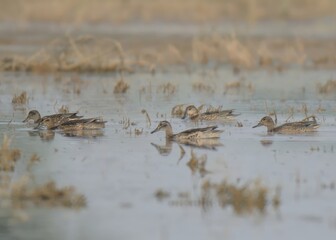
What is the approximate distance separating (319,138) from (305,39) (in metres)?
20.2

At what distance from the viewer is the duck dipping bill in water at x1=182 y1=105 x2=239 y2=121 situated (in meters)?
19.4

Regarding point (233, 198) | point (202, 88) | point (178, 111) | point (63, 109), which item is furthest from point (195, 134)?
point (202, 88)

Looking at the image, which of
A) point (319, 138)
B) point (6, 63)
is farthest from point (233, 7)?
point (319, 138)

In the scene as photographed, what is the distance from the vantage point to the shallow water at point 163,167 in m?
11.5

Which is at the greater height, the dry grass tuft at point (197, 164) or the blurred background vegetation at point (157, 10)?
the blurred background vegetation at point (157, 10)

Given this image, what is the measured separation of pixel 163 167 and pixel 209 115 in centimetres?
506

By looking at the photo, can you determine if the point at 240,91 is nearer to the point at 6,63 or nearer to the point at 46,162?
the point at 6,63

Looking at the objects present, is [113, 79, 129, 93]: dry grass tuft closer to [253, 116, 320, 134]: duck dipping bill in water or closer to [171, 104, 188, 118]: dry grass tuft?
[171, 104, 188, 118]: dry grass tuft

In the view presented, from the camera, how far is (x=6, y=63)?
92.2ft

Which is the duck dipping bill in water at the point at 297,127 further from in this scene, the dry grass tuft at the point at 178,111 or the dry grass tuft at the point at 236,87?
the dry grass tuft at the point at 236,87

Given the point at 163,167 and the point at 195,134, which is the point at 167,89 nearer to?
the point at 195,134

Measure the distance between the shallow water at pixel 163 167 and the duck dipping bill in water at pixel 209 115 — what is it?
0.22 metres

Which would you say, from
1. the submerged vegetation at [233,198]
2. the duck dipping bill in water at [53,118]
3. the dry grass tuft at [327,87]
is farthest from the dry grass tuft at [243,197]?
the dry grass tuft at [327,87]

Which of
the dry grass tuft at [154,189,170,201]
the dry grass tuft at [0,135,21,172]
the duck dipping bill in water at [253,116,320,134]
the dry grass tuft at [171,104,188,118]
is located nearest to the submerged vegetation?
the dry grass tuft at [154,189,170,201]
